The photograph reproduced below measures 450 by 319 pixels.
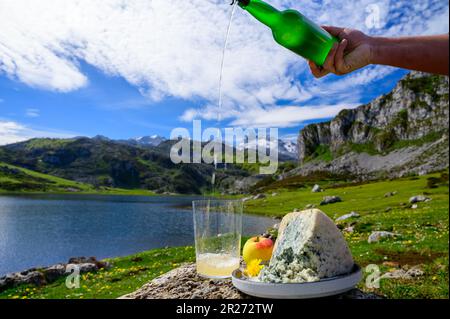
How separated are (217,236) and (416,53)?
2.47 meters

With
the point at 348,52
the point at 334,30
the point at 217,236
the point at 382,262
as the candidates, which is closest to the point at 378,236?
the point at 382,262

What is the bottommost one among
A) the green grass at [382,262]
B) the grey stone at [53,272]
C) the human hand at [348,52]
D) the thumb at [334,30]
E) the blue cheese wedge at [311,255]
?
the grey stone at [53,272]

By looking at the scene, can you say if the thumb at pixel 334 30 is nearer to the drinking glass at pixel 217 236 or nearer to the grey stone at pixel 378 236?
the drinking glass at pixel 217 236

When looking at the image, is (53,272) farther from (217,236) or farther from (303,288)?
(303,288)

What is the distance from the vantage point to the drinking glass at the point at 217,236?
369 centimetres

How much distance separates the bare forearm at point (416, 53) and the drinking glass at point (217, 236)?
193 cm

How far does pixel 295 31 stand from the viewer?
125 inches

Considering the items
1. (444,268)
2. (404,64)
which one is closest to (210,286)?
(404,64)

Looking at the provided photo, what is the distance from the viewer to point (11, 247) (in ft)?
129

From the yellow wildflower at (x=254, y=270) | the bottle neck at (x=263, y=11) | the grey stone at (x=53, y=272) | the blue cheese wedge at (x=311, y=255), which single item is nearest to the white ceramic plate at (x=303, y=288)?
the blue cheese wedge at (x=311, y=255)

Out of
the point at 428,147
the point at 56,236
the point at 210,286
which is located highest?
the point at 428,147
